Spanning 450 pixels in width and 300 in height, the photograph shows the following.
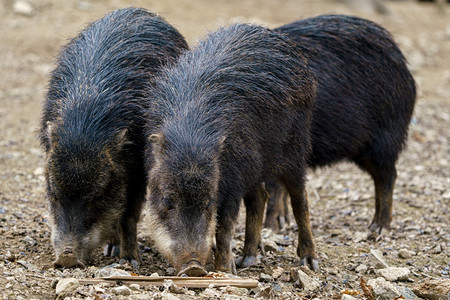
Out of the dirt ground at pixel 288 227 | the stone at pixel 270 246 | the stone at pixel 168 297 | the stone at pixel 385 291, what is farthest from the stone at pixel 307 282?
the stone at pixel 168 297

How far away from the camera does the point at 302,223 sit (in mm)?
5914

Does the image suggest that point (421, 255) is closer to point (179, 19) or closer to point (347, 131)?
point (347, 131)

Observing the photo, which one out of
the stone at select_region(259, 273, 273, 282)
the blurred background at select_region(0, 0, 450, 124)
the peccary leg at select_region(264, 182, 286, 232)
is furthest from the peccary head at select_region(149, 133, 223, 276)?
the blurred background at select_region(0, 0, 450, 124)

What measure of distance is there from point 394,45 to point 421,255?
7.24 feet

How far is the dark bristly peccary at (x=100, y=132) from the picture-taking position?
5.05m

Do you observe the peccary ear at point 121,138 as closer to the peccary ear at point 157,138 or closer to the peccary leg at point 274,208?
the peccary ear at point 157,138

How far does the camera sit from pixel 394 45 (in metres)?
7.26

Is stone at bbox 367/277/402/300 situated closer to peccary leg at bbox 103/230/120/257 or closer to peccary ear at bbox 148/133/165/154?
peccary ear at bbox 148/133/165/154

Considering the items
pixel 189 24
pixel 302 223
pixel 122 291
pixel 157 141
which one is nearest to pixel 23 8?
pixel 189 24

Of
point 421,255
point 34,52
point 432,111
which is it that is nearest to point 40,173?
point 421,255

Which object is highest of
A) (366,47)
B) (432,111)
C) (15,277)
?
(432,111)

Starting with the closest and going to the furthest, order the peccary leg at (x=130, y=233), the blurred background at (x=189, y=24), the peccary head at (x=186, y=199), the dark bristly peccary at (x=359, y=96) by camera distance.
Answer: the peccary head at (x=186, y=199), the peccary leg at (x=130, y=233), the dark bristly peccary at (x=359, y=96), the blurred background at (x=189, y=24)

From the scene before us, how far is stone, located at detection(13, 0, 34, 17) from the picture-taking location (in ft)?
49.1

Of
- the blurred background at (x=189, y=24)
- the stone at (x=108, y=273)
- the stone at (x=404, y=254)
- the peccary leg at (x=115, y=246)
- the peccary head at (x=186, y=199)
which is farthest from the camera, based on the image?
the blurred background at (x=189, y=24)
